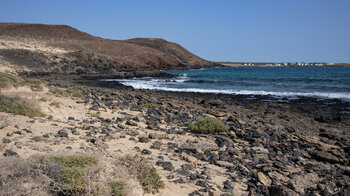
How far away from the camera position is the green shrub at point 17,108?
782 cm

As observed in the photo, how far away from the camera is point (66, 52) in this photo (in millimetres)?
52125

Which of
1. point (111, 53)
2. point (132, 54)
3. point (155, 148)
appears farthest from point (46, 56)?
point (155, 148)

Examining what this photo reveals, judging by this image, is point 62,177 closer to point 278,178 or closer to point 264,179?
point 264,179

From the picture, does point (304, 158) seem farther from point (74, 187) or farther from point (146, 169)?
point (74, 187)

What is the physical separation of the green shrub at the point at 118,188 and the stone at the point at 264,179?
9.11 feet

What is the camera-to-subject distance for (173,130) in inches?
332

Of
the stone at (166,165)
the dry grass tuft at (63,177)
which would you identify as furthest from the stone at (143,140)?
the dry grass tuft at (63,177)

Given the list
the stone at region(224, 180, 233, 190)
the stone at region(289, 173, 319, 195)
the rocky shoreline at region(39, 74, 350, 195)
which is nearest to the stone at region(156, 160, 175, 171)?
the rocky shoreline at region(39, 74, 350, 195)

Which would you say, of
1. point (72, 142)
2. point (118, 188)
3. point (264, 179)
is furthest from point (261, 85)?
point (118, 188)

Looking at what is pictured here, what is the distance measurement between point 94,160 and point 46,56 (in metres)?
44.2

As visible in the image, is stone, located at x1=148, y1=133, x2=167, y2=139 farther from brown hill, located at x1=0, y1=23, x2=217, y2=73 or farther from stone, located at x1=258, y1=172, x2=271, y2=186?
brown hill, located at x1=0, y1=23, x2=217, y2=73

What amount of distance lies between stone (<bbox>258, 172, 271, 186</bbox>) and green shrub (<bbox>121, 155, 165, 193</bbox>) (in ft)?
6.52

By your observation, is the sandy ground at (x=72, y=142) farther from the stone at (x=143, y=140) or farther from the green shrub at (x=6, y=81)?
the green shrub at (x=6, y=81)

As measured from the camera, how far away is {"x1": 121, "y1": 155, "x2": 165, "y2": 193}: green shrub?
4125 millimetres
